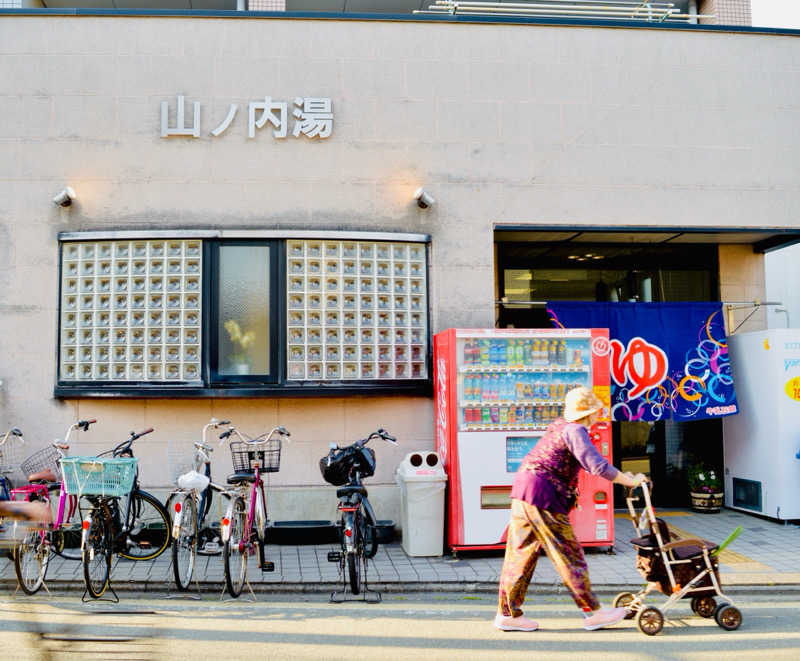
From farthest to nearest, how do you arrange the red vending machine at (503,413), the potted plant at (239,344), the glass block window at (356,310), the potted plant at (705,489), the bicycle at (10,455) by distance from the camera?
the potted plant at (705,489)
the glass block window at (356,310)
the potted plant at (239,344)
the bicycle at (10,455)
the red vending machine at (503,413)

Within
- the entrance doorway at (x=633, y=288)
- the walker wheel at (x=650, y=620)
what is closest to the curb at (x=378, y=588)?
the walker wheel at (x=650, y=620)

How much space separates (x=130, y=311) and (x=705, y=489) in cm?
849

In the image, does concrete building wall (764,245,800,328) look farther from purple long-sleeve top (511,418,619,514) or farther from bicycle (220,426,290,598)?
bicycle (220,426,290,598)

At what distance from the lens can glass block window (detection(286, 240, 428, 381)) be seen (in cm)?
982

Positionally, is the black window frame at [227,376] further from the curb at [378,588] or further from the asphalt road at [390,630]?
the asphalt road at [390,630]

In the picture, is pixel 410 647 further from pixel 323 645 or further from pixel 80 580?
pixel 80 580

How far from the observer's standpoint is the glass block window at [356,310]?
982cm

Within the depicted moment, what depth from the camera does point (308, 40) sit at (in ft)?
33.5

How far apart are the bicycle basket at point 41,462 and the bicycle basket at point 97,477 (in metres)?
1.70

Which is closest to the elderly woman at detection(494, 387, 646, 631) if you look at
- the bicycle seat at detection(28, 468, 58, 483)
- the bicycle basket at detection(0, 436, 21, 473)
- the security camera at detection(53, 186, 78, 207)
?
the bicycle seat at detection(28, 468, 58, 483)

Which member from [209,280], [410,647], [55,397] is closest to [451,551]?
[410,647]

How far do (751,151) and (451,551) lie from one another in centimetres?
710

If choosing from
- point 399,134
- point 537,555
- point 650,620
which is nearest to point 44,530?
point 537,555

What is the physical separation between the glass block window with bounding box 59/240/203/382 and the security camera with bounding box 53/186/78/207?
0.54 metres
